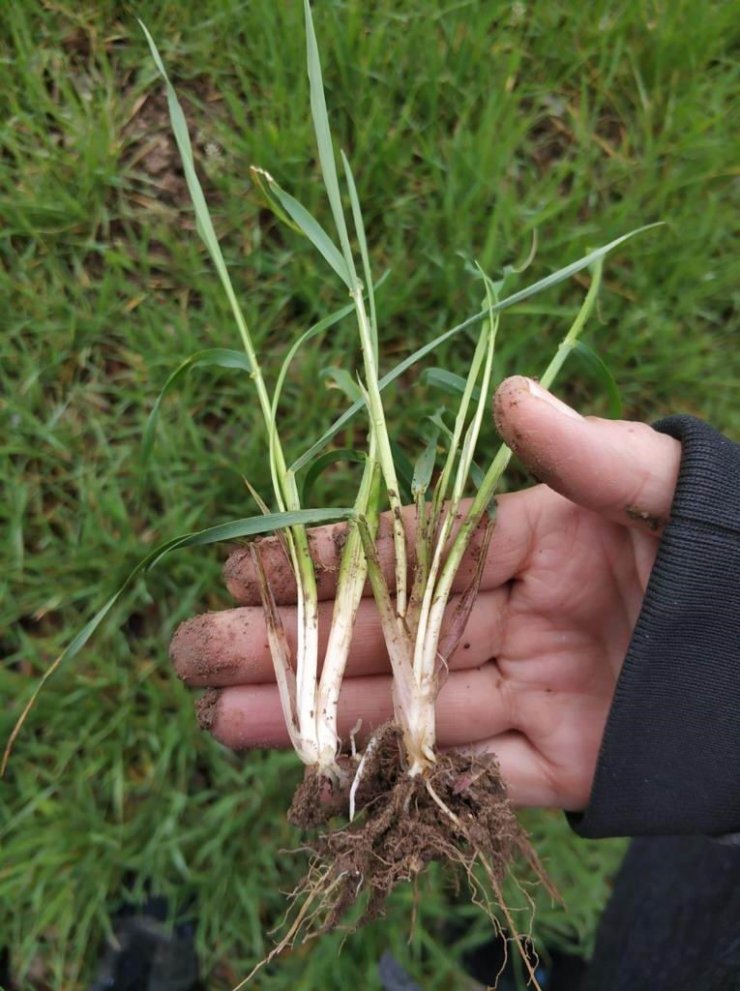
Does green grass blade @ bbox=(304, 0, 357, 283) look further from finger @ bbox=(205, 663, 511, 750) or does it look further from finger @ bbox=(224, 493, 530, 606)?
finger @ bbox=(205, 663, 511, 750)

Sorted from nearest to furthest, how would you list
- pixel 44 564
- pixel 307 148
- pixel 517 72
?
pixel 44 564, pixel 307 148, pixel 517 72

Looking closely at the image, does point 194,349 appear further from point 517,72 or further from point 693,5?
point 693,5

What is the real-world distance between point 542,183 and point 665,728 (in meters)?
1.16

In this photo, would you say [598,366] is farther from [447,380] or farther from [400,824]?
[400,824]

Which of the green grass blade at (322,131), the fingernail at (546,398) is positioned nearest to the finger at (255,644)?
the fingernail at (546,398)

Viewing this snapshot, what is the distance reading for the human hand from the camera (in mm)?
1278

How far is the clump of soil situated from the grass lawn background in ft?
1.41

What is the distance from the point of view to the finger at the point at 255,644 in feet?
4.15

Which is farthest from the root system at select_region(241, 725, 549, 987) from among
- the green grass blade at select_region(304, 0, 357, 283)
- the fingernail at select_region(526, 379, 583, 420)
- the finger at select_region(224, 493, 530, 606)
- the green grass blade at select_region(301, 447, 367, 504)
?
the green grass blade at select_region(304, 0, 357, 283)

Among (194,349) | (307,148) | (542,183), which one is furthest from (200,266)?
(542,183)

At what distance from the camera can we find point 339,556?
4.16 feet

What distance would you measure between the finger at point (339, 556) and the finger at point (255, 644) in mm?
34

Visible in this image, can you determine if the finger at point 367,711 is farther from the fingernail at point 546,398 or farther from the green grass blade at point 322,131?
the green grass blade at point 322,131

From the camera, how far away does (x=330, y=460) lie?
1.25m
